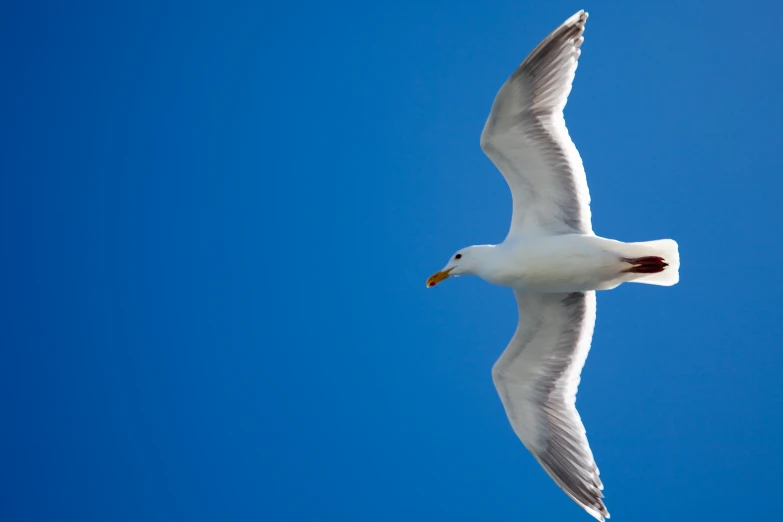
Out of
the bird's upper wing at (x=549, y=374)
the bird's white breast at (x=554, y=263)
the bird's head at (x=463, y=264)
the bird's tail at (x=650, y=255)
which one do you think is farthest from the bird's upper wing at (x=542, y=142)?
the bird's upper wing at (x=549, y=374)

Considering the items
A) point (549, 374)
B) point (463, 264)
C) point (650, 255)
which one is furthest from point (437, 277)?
point (650, 255)

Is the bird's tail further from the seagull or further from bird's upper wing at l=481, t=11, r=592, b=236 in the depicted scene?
bird's upper wing at l=481, t=11, r=592, b=236

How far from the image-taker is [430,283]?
9.10 meters

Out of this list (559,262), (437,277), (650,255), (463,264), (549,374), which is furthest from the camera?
(549,374)

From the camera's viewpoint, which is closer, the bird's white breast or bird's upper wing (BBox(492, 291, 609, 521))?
the bird's white breast

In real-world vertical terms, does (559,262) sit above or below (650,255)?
above

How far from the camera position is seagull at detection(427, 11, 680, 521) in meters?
8.37

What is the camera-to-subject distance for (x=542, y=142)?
8547mm

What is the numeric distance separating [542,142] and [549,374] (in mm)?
2402

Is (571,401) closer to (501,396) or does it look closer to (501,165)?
(501,396)

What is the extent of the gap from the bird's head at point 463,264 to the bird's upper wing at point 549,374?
725 mm

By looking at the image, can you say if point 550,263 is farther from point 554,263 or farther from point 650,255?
point 650,255

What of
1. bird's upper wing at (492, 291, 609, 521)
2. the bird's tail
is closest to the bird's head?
bird's upper wing at (492, 291, 609, 521)

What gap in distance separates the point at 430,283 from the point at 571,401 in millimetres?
1871
